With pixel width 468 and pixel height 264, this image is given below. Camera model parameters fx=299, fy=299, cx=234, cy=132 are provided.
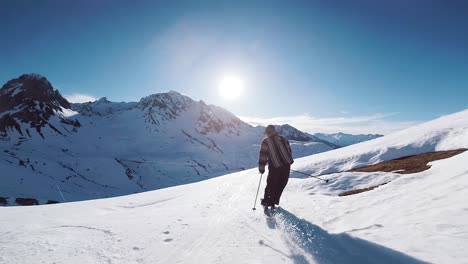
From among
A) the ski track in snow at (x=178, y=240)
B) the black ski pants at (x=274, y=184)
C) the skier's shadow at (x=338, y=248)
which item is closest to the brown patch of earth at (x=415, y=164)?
the black ski pants at (x=274, y=184)

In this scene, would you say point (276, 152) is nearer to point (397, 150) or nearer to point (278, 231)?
point (278, 231)

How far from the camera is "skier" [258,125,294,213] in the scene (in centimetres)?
919

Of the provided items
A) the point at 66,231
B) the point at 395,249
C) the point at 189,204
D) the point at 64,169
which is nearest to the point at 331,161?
the point at 189,204

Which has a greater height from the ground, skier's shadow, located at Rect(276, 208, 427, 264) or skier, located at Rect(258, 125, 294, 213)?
skier, located at Rect(258, 125, 294, 213)

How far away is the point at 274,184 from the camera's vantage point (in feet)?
30.3

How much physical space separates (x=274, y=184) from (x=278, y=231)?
8.20 ft

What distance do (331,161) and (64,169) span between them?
635ft

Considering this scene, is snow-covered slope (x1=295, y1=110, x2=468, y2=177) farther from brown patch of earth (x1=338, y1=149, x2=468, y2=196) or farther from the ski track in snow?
the ski track in snow

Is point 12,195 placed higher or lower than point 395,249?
lower

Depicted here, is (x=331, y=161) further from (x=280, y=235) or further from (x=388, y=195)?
(x=280, y=235)

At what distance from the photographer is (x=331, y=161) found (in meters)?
17.1

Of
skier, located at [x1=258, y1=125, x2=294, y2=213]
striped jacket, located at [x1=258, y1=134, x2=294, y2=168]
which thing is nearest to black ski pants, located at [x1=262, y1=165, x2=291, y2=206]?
skier, located at [x1=258, y1=125, x2=294, y2=213]

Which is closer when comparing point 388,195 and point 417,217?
point 417,217

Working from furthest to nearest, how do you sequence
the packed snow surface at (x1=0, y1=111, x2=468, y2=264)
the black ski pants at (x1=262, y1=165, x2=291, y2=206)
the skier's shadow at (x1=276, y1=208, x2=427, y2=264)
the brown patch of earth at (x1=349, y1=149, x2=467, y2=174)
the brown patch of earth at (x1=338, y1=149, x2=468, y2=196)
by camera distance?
the brown patch of earth at (x1=349, y1=149, x2=467, y2=174) → the brown patch of earth at (x1=338, y1=149, x2=468, y2=196) → the black ski pants at (x1=262, y1=165, x2=291, y2=206) → the packed snow surface at (x1=0, y1=111, x2=468, y2=264) → the skier's shadow at (x1=276, y1=208, x2=427, y2=264)
